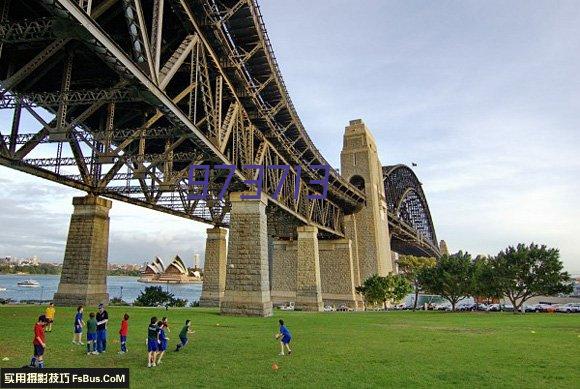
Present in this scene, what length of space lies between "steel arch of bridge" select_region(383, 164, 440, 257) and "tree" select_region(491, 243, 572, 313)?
151 feet

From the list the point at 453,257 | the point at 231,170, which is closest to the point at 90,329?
the point at 231,170

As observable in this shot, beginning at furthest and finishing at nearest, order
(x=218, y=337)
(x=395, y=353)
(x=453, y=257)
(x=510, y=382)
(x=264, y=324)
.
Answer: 1. (x=453, y=257)
2. (x=264, y=324)
3. (x=218, y=337)
4. (x=395, y=353)
5. (x=510, y=382)

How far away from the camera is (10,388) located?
9883 mm

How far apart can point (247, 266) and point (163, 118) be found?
45.7 ft

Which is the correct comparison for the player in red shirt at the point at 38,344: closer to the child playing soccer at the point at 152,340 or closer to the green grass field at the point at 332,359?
the green grass field at the point at 332,359

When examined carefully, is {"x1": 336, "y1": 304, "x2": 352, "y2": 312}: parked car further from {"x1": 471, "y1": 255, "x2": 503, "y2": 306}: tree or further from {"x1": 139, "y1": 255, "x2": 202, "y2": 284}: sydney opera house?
{"x1": 139, "y1": 255, "x2": 202, "y2": 284}: sydney opera house

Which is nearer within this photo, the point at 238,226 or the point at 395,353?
the point at 395,353

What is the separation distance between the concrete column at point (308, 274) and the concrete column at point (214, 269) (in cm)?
994

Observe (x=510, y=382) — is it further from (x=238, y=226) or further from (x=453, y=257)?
(x=453, y=257)

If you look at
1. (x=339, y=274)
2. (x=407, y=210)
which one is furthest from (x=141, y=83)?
(x=407, y=210)

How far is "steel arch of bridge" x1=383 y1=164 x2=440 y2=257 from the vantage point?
103819 mm

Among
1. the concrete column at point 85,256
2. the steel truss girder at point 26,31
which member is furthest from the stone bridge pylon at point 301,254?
the steel truss girder at point 26,31

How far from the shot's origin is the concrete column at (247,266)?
2988cm

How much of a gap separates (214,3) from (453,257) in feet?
138
